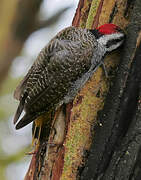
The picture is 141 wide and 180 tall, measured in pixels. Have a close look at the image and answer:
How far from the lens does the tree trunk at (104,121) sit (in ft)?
8.17

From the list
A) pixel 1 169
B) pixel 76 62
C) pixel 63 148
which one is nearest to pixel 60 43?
pixel 76 62

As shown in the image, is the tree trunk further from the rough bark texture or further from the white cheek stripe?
the rough bark texture

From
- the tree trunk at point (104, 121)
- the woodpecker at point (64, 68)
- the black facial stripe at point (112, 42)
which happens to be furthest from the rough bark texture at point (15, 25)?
the black facial stripe at point (112, 42)

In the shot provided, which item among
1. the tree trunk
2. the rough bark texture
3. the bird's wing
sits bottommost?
the tree trunk

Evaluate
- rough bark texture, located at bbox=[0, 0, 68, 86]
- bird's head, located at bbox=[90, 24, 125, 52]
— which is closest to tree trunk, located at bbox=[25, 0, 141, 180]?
bird's head, located at bbox=[90, 24, 125, 52]

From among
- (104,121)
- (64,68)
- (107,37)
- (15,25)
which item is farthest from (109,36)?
(15,25)

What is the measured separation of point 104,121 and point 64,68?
1.71ft

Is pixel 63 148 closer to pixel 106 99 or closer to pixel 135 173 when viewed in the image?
pixel 106 99

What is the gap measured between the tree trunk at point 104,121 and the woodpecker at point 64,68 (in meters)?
0.07

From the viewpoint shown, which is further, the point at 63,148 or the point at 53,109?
the point at 53,109

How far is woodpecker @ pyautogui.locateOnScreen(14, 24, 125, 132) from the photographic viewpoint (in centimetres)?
305

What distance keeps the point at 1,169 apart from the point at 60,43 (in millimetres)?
4004

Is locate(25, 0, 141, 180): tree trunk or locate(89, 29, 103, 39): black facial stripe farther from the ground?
locate(89, 29, 103, 39): black facial stripe

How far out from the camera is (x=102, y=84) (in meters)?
2.96
